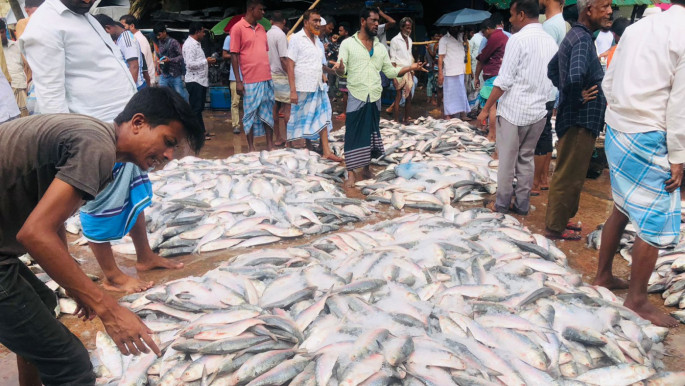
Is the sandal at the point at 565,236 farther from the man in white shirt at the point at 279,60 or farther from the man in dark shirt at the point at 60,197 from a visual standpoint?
the man in white shirt at the point at 279,60

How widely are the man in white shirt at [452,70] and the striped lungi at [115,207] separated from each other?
7692 mm

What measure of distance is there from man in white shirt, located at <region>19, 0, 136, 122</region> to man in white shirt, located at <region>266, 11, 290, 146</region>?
4408 mm

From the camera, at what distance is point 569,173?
15.5 ft

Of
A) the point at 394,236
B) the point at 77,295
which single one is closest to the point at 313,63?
the point at 394,236

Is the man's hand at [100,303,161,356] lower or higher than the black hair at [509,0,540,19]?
lower

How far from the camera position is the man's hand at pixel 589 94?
14.8 feet

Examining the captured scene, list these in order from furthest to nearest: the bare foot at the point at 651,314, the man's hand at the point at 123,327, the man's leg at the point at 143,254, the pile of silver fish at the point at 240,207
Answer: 1. the pile of silver fish at the point at 240,207
2. the man's leg at the point at 143,254
3. the bare foot at the point at 651,314
4. the man's hand at the point at 123,327

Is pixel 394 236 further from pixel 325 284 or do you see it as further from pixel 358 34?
Answer: pixel 358 34

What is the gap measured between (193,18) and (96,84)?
522 inches

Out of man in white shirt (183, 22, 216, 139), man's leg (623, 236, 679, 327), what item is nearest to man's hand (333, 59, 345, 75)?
man in white shirt (183, 22, 216, 139)

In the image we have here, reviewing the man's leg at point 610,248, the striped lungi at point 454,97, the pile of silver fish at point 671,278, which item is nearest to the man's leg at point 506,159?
the pile of silver fish at point 671,278

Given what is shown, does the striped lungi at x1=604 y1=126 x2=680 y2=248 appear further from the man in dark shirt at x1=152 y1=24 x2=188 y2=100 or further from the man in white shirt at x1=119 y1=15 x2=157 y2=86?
the man in dark shirt at x1=152 y1=24 x2=188 y2=100

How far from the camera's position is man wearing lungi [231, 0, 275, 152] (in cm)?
788

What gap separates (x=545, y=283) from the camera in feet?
12.0
